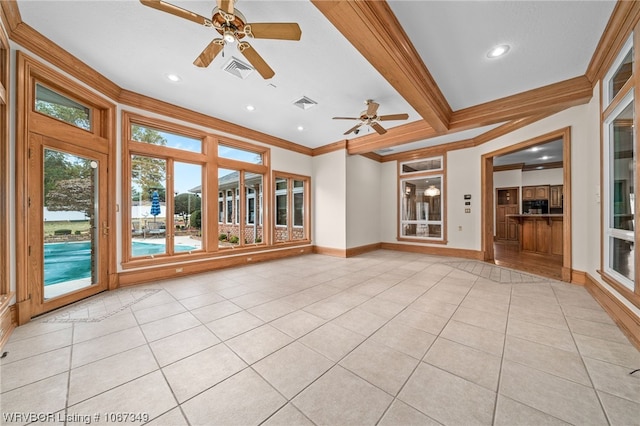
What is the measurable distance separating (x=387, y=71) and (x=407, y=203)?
5.48 meters

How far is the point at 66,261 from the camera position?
10.8 feet

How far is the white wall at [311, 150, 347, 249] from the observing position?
6.59 m

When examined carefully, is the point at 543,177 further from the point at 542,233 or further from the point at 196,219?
the point at 196,219


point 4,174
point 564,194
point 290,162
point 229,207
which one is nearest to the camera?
point 4,174

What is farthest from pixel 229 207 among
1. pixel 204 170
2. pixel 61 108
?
pixel 61 108

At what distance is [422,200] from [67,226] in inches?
316

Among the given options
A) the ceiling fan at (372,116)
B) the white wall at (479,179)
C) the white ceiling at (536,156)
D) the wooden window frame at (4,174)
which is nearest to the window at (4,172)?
the wooden window frame at (4,174)

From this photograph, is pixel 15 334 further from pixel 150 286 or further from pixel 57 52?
pixel 57 52

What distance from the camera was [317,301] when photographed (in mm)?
3256

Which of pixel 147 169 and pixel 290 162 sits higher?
pixel 290 162

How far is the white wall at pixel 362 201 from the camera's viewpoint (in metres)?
6.79

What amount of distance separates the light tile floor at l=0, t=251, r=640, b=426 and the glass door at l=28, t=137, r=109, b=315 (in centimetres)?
31

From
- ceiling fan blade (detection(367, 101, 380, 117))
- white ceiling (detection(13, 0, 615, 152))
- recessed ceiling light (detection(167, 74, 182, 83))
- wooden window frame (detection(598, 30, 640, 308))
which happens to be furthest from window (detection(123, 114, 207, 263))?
wooden window frame (detection(598, 30, 640, 308))

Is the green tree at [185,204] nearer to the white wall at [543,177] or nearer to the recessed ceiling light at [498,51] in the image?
the recessed ceiling light at [498,51]
